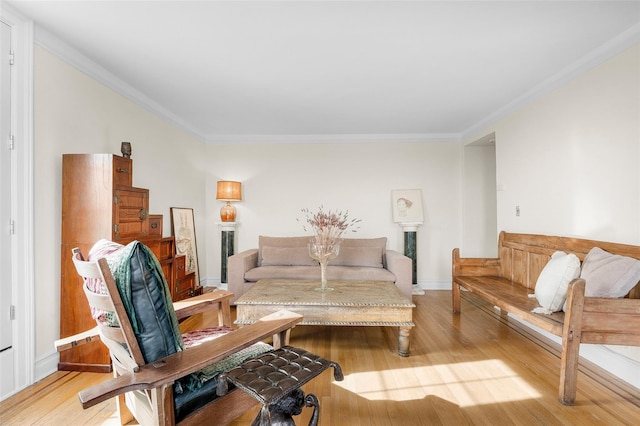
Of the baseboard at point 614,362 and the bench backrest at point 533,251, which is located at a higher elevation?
the bench backrest at point 533,251

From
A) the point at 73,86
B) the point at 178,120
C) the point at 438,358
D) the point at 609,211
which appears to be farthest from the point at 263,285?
the point at 609,211

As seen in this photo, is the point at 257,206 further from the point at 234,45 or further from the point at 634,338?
the point at 634,338

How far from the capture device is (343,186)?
191 inches

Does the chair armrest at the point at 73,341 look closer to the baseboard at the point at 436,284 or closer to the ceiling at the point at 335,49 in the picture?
the ceiling at the point at 335,49

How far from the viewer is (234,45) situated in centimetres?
232

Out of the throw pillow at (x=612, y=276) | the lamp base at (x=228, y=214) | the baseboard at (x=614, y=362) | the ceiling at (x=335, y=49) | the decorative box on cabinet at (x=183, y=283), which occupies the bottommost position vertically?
the baseboard at (x=614, y=362)

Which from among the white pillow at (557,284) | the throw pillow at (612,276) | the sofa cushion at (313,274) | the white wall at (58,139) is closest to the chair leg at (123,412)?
the white wall at (58,139)

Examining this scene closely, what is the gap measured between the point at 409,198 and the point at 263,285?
2.81 metres

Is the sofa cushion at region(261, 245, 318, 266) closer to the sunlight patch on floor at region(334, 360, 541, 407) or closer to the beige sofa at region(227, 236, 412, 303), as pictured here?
the beige sofa at region(227, 236, 412, 303)

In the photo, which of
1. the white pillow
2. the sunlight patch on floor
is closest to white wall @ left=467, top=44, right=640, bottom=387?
the white pillow

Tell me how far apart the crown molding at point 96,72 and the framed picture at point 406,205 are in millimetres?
3399

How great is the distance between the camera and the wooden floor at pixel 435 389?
1.70m

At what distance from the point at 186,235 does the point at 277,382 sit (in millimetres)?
3489

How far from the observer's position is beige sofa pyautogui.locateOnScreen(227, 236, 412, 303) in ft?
11.9
